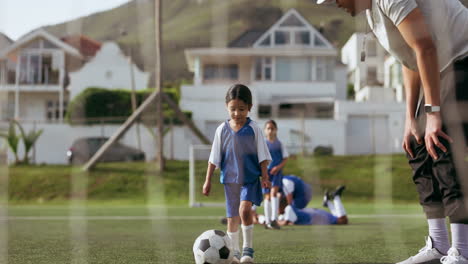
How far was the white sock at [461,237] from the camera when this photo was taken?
2.88 metres

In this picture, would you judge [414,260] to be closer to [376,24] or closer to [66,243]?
[376,24]

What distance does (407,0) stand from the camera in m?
2.69

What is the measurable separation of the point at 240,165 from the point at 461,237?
152 cm

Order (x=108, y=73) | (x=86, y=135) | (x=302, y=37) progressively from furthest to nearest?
(x=302, y=37), (x=108, y=73), (x=86, y=135)

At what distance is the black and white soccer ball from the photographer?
3654 mm

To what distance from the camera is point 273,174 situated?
289 inches

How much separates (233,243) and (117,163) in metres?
14.7

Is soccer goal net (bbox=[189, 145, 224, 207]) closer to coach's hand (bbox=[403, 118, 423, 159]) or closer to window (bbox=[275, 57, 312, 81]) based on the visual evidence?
coach's hand (bbox=[403, 118, 423, 159])

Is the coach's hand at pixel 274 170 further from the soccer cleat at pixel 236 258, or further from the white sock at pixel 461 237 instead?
the white sock at pixel 461 237

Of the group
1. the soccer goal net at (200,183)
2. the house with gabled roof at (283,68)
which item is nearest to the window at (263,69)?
the house with gabled roof at (283,68)

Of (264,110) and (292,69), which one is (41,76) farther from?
(292,69)

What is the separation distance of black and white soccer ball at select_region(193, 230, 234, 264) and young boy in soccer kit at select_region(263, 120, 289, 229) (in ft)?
10.9

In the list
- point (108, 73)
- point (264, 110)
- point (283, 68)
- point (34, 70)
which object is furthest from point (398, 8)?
point (34, 70)

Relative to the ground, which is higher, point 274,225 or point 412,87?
point 412,87
